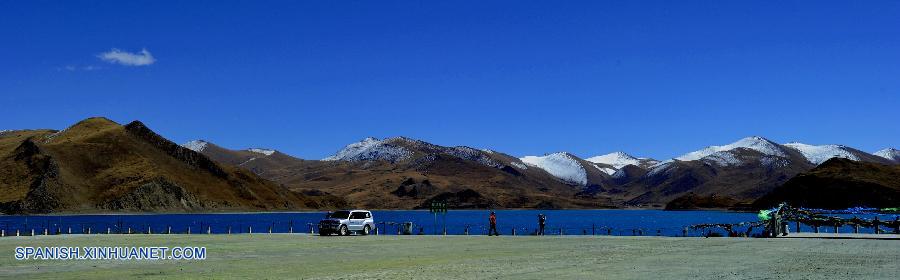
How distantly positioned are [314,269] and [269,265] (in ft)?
9.72

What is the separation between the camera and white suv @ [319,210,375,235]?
66.8 metres

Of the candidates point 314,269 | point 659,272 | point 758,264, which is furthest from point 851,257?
point 314,269

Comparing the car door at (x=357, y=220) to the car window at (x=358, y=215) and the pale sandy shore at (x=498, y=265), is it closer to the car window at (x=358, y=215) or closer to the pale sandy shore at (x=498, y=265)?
the car window at (x=358, y=215)

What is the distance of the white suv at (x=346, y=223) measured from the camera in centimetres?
6681

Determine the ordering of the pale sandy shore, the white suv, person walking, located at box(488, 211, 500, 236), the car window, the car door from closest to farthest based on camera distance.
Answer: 1. the pale sandy shore
2. person walking, located at box(488, 211, 500, 236)
3. the white suv
4. the car door
5. the car window

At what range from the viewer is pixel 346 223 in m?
67.1

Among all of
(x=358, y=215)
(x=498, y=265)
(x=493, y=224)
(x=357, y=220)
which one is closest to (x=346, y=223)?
(x=357, y=220)

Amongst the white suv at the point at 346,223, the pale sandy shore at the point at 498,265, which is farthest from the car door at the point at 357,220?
the pale sandy shore at the point at 498,265

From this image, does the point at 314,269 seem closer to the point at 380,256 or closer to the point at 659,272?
the point at 380,256

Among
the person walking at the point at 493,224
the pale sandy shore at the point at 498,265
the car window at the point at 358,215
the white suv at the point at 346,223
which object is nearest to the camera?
the pale sandy shore at the point at 498,265

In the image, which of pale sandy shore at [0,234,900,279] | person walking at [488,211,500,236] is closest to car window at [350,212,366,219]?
person walking at [488,211,500,236]

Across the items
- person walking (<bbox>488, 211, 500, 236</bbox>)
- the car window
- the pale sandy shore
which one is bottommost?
the pale sandy shore

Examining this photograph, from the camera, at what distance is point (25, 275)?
26344mm

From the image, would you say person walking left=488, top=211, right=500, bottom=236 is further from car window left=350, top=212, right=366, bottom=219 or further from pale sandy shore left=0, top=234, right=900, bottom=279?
pale sandy shore left=0, top=234, right=900, bottom=279
